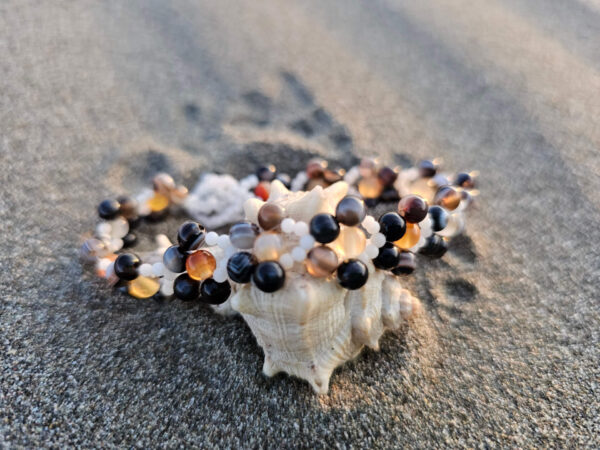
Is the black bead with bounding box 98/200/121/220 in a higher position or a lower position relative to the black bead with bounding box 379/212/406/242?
lower

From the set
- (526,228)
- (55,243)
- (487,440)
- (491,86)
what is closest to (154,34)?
(55,243)

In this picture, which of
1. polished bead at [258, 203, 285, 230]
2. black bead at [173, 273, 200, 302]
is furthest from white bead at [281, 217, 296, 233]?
black bead at [173, 273, 200, 302]

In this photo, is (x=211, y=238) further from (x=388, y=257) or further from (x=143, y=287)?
(x=388, y=257)

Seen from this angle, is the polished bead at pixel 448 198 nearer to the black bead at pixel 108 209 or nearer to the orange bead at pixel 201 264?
the orange bead at pixel 201 264

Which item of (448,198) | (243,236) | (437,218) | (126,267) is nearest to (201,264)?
(243,236)

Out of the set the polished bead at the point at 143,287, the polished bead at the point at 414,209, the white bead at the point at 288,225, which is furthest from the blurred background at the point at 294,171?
the white bead at the point at 288,225

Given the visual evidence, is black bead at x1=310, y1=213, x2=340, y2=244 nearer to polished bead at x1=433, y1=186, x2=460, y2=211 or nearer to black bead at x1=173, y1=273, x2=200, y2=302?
black bead at x1=173, y1=273, x2=200, y2=302
